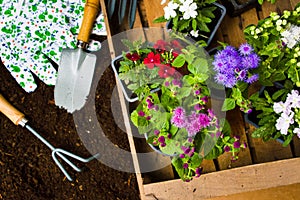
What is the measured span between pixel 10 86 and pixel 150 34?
55 cm

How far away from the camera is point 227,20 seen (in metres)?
1.32

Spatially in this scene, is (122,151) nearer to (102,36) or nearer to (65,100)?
(65,100)

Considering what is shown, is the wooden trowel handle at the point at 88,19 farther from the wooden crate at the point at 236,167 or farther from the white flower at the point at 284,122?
the white flower at the point at 284,122

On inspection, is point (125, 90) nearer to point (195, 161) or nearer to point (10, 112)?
point (195, 161)

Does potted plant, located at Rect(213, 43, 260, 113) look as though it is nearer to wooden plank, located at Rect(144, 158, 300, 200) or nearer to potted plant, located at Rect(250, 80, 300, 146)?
potted plant, located at Rect(250, 80, 300, 146)

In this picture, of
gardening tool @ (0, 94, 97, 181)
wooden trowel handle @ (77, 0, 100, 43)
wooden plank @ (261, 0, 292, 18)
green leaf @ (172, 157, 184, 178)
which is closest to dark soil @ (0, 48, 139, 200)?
gardening tool @ (0, 94, 97, 181)

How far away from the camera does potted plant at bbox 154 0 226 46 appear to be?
1.16 meters

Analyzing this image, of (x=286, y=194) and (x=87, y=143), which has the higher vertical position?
(x=87, y=143)

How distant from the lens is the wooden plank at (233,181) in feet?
3.99

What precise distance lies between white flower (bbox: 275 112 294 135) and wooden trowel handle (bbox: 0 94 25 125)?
835 millimetres

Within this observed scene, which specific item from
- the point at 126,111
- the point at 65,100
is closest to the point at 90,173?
the point at 65,100

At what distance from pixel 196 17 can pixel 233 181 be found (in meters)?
0.43

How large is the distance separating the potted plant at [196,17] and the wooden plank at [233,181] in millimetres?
340

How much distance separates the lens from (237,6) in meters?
1.28
